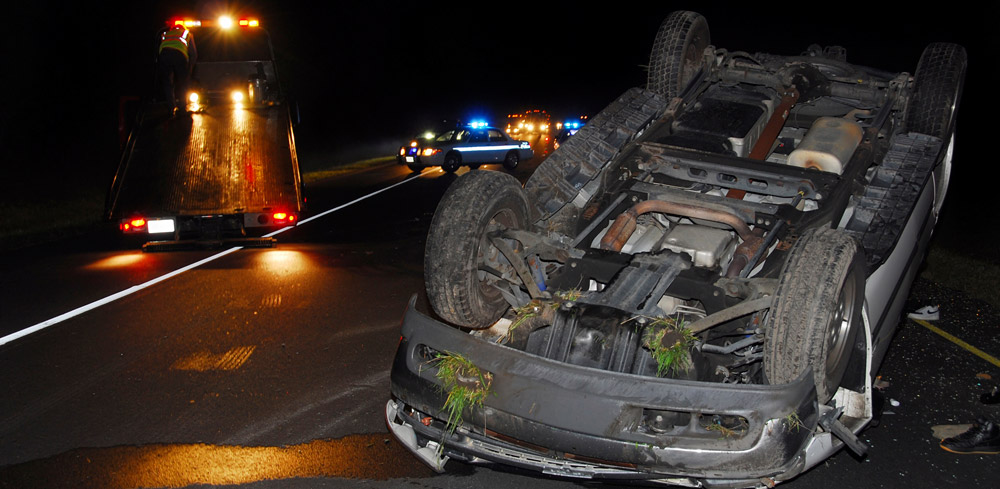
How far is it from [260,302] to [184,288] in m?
1.09

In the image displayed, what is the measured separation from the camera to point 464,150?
22.8 metres

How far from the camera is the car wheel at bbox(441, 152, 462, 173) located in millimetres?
22453

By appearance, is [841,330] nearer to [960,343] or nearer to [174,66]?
[960,343]

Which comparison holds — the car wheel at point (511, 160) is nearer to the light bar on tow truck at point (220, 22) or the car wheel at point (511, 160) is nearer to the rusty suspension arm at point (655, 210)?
the light bar on tow truck at point (220, 22)

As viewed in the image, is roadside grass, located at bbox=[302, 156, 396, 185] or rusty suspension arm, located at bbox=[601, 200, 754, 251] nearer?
rusty suspension arm, located at bbox=[601, 200, 754, 251]

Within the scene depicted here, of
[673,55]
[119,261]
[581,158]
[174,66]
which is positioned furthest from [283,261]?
[673,55]

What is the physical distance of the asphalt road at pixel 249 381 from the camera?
425 centimetres

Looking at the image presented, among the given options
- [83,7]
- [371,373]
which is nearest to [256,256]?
[371,373]

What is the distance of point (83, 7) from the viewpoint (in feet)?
84.1

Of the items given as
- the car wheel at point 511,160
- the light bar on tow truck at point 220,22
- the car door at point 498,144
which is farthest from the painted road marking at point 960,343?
the car wheel at point 511,160

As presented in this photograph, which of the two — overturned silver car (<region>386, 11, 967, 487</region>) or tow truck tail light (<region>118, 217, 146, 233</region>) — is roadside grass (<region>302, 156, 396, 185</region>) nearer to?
tow truck tail light (<region>118, 217, 146, 233</region>)

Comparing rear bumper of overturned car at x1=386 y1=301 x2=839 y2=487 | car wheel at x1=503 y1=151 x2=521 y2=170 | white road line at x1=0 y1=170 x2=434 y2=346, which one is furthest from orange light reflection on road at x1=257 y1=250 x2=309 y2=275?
car wheel at x1=503 y1=151 x2=521 y2=170

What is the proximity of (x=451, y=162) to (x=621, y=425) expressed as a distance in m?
19.6

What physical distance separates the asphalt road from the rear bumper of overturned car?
0.37m
